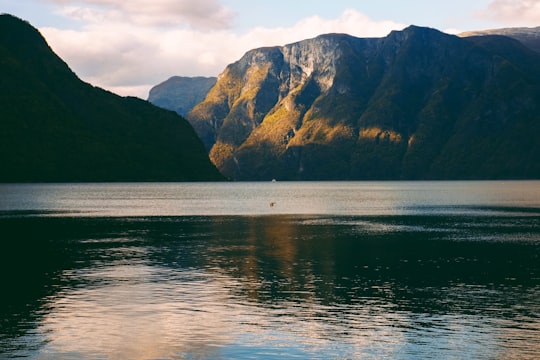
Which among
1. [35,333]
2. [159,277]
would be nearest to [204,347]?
[35,333]

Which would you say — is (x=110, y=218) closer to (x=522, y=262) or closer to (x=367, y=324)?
(x=522, y=262)

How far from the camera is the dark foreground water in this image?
39156 millimetres

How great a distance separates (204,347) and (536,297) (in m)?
27.4

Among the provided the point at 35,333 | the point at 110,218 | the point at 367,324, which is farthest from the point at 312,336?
the point at 110,218

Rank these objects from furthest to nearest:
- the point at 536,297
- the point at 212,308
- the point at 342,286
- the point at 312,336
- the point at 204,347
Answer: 1. the point at 342,286
2. the point at 536,297
3. the point at 212,308
4. the point at 312,336
5. the point at 204,347

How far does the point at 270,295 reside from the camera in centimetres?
5503

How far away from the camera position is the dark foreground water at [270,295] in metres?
39.2

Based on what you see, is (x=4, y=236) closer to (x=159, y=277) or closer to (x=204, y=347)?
(x=159, y=277)

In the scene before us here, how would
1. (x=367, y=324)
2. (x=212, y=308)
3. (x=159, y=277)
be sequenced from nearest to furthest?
(x=367, y=324) < (x=212, y=308) < (x=159, y=277)

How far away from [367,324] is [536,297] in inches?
644

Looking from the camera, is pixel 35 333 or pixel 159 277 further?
pixel 159 277

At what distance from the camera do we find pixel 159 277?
64.8 m

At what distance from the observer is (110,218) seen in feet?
502

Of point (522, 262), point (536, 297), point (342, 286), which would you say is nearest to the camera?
point (536, 297)
